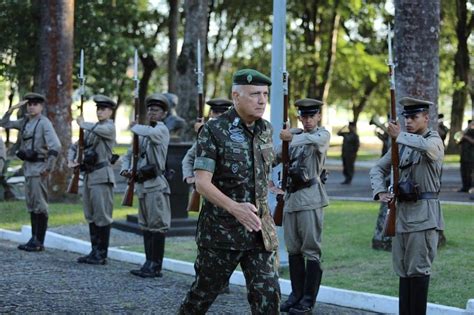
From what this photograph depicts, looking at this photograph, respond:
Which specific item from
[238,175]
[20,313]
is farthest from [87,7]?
[238,175]

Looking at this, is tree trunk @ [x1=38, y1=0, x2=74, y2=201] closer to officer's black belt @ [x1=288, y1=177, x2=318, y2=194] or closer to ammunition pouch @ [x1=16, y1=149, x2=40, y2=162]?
ammunition pouch @ [x1=16, y1=149, x2=40, y2=162]

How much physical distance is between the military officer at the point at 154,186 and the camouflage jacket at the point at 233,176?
14.5 ft

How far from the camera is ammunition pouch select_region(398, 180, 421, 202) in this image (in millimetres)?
7184

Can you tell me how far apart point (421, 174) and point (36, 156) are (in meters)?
6.40

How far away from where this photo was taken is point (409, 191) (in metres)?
7.18

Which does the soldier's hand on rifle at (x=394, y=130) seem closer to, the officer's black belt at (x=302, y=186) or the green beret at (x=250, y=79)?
the green beret at (x=250, y=79)

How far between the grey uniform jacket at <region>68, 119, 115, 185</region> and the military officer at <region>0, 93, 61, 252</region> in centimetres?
81

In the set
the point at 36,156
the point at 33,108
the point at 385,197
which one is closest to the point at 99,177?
the point at 36,156

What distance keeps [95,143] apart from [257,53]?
34.7 meters

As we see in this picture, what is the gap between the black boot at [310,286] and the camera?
8.34 m

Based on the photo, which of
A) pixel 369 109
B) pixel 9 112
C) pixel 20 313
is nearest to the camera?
pixel 20 313

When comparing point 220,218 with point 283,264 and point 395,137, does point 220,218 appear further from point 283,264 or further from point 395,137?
point 283,264

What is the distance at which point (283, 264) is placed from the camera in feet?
35.2

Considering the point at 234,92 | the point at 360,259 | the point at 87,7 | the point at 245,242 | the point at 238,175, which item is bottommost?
the point at 360,259
